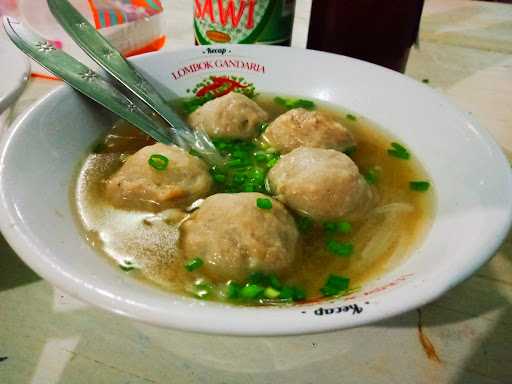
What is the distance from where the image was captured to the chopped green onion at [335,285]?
113cm

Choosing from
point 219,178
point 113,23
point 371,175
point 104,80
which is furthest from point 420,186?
point 113,23

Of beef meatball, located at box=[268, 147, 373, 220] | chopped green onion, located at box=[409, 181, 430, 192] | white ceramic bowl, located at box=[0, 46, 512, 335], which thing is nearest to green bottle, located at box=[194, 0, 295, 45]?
white ceramic bowl, located at box=[0, 46, 512, 335]

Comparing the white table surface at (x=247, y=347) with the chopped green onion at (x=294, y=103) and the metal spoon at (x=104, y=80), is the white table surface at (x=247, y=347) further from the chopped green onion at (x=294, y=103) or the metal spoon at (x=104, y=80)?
the chopped green onion at (x=294, y=103)

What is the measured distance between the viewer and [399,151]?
1671mm

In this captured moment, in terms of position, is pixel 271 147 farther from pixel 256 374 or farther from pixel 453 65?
pixel 453 65

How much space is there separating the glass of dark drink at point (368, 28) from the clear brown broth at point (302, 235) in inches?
27.3

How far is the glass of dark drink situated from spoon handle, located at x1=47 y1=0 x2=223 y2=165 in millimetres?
830

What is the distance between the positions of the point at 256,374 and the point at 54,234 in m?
0.57

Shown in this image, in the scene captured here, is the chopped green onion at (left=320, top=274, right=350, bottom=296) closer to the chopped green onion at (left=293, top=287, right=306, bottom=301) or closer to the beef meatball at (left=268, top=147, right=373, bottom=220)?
the chopped green onion at (left=293, top=287, right=306, bottom=301)

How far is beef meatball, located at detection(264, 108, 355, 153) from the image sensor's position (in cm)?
163

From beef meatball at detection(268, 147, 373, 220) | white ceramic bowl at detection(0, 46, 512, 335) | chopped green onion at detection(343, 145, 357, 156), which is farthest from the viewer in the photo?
chopped green onion at detection(343, 145, 357, 156)

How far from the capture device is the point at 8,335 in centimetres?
116

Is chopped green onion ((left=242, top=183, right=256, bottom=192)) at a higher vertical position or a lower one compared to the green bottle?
lower

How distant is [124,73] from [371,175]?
934 millimetres
